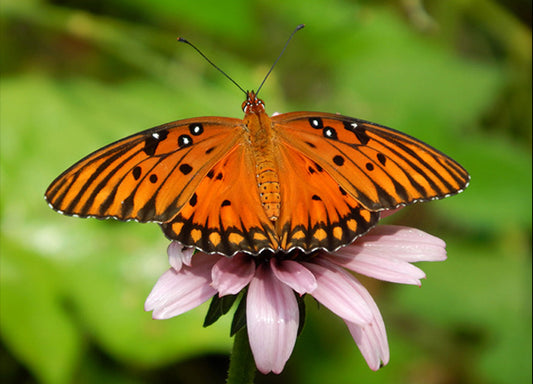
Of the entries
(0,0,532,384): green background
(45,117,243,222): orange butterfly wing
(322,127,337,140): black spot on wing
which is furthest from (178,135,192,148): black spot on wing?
(0,0,532,384): green background

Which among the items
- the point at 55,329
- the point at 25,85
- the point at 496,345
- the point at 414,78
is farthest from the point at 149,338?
the point at 414,78

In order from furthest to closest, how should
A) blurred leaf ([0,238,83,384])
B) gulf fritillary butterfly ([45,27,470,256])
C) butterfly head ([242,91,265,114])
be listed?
1. blurred leaf ([0,238,83,384])
2. butterfly head ([242,91,265,114])
3. gulf fritillary butterfly ([45,27,470,256])

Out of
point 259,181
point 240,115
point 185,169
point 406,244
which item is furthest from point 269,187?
point 240,115

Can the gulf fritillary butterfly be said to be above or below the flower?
above

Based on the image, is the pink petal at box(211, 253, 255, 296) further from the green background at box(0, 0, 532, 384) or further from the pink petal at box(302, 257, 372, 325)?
the green background at box(0, 0, 532, 384)

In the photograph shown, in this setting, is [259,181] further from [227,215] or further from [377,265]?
[377,265]

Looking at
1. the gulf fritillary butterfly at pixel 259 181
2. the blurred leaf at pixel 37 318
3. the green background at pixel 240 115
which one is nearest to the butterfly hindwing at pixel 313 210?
the gulf fritillary butterfly at pixel 259 181

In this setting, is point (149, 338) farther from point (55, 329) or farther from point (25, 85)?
point (25, 85)
